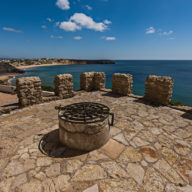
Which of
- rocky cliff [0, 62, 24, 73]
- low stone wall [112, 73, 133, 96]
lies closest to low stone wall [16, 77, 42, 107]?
low stone wall [112, 73, 133, 96]

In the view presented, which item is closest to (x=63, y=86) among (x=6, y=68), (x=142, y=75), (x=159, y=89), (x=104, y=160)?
(x=159, y=89)

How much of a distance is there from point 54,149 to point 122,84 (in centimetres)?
739

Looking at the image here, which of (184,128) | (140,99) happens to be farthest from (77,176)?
(140,99)

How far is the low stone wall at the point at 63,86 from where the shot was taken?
901 cm

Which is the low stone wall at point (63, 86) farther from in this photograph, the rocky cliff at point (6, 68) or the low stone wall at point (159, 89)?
the rocky cliff at point (6, 68)

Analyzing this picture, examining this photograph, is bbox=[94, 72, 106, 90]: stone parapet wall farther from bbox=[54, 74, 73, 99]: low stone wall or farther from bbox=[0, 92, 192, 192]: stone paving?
bbox=[0, 92, 192, 192]: stone paving

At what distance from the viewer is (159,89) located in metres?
8.00

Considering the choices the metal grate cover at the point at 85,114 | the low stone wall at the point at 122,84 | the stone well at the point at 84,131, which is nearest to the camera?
the stone well at the point at 84,131

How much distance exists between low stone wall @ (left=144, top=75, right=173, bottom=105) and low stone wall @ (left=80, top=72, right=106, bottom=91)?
4.27m

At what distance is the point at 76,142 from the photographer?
12.0 feet

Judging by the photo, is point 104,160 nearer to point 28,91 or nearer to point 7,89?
point 28,91

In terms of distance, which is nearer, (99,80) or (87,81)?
(87,81)

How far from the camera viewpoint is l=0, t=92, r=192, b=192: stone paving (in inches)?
106

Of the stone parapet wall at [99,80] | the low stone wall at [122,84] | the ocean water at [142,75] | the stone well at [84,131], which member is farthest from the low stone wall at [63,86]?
the ocean water at [142,75]
